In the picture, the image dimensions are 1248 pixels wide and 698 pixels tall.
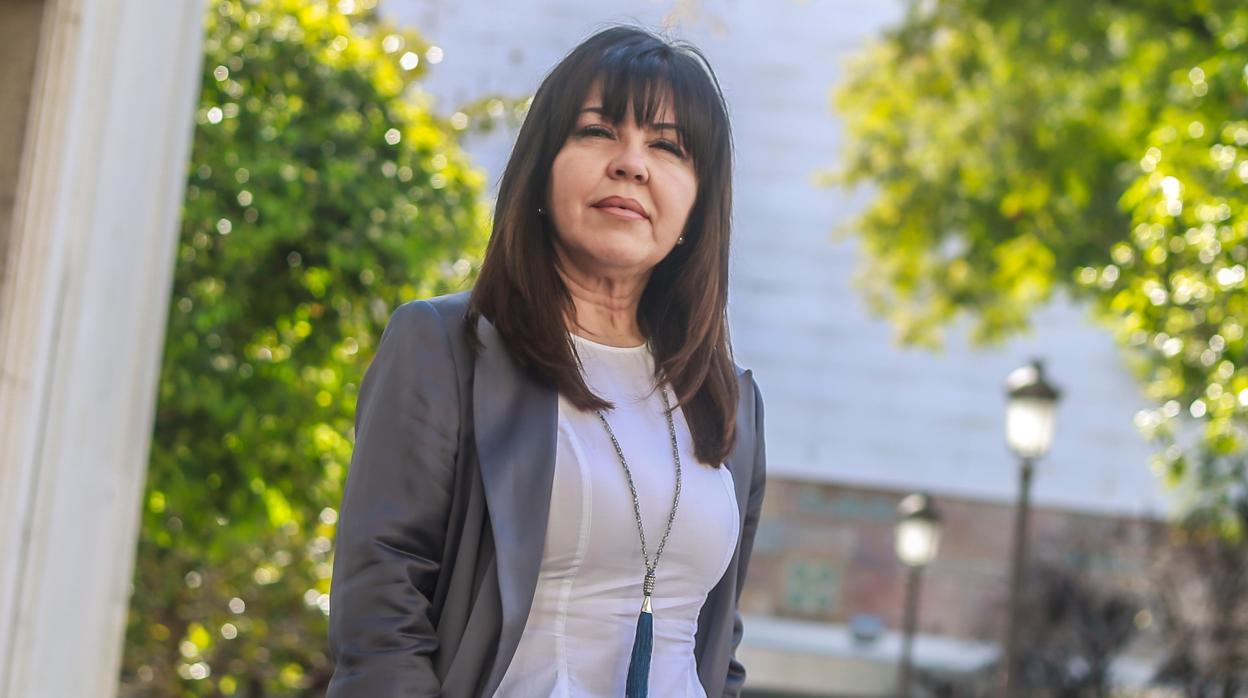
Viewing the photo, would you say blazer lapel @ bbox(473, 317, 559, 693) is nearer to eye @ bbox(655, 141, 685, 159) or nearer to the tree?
eye @ bbox(655, 141, 685, 159)

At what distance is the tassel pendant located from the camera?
2443 millimetres

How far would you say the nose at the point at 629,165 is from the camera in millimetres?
2572

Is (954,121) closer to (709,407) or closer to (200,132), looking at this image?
(200,132)

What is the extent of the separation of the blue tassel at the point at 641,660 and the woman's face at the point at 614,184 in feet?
1.70

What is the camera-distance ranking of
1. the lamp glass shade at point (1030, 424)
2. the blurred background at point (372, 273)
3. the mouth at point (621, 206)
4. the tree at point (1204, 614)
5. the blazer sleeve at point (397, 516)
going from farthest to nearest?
the tree at point (1204, 614), the lamp glass shade at point (1030, 424), the blurred background at point (372, 273), the mouth at point (621, 206), the blazer sleeve at point (397, 516)

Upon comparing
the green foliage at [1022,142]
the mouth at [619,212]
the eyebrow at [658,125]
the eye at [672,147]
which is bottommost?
the mouth at [619,212]

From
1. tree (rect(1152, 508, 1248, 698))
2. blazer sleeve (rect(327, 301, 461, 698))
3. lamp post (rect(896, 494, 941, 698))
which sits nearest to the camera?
blazer sleeve (rect(327, 301, 461, 698))

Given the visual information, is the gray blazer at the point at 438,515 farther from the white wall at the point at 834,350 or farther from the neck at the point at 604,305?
the white wall at the point at 834,350

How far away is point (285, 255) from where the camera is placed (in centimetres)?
890

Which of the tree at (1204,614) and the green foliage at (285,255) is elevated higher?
the green foliage at (285,255)

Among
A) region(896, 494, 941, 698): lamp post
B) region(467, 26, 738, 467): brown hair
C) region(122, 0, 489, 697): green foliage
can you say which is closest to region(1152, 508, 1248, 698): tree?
region(896, 494, 941, 698): lamp post

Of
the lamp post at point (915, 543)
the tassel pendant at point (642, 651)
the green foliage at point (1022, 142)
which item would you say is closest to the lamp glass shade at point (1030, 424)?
the green foliage at point (1022, 142)

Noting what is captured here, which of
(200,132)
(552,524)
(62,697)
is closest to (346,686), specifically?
(552,524)

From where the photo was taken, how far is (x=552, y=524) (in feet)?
8.05
